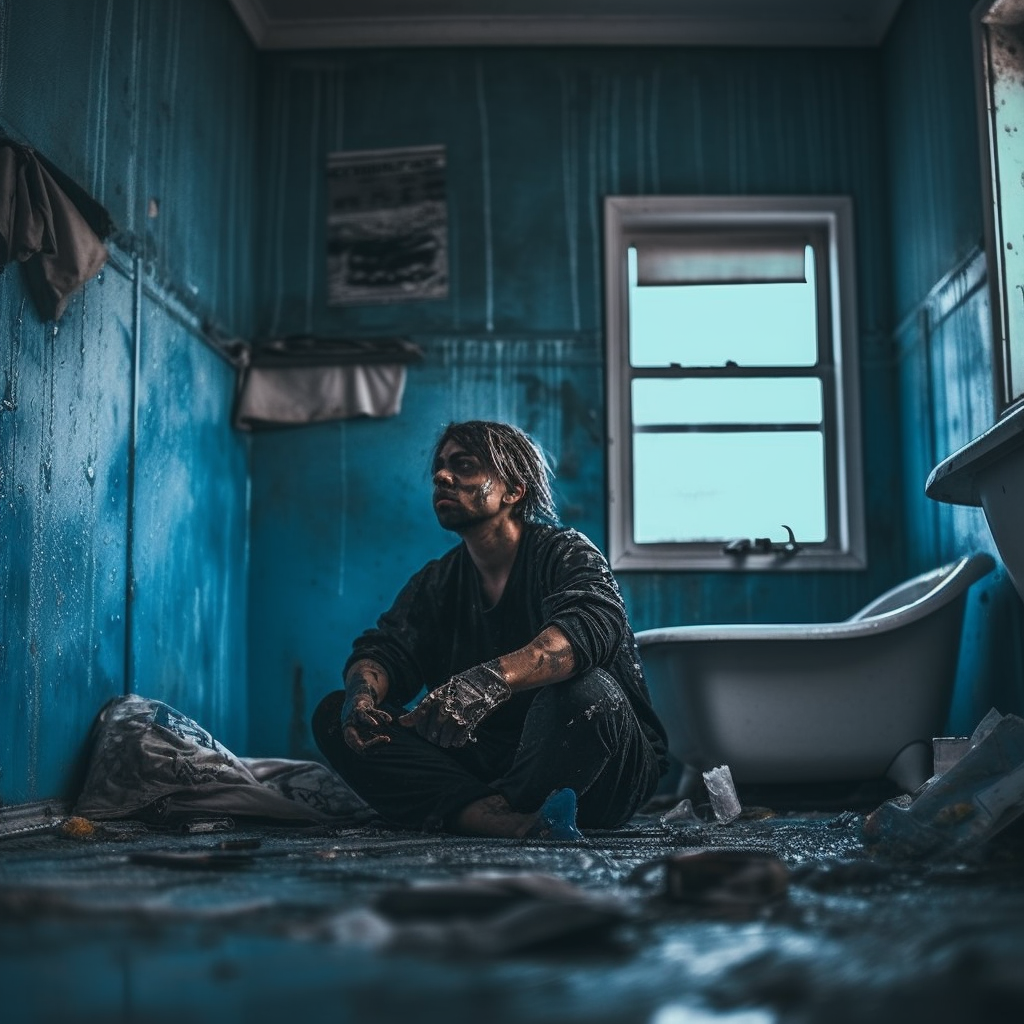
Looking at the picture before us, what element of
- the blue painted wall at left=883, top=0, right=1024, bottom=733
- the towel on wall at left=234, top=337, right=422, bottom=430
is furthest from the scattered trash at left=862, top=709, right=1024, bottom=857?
the towel on wall at left=234, top=337, right=422, bottom=430

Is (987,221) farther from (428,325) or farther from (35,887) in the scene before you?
(35,887)

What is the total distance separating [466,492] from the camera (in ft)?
9.73

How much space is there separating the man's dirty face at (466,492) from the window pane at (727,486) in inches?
81.6

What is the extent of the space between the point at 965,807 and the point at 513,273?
137 inches

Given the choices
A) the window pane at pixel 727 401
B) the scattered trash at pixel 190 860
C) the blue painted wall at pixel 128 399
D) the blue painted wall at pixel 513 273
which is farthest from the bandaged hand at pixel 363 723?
the window pane at pixel 727 401

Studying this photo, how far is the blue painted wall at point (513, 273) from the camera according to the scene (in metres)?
4.92

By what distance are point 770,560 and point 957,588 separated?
1318 mm

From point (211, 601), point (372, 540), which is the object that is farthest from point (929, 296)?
point (211, 601)

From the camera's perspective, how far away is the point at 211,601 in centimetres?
452

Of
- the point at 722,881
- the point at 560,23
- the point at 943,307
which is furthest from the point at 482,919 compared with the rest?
the point at 560,23

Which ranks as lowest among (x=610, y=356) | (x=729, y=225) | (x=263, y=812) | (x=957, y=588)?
(x=263, y=812)

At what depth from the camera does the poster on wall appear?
511cm

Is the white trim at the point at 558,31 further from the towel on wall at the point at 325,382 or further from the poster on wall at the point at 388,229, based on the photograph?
the towel on wall at the point at 325,382

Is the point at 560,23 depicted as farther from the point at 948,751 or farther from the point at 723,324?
the point at 948,751
